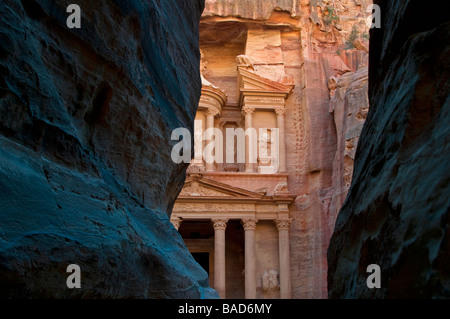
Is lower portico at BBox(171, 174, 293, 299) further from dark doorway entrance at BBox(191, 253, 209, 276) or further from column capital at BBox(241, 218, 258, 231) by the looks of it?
dark doorway entrance at BBox(191, 253, 209, 276)

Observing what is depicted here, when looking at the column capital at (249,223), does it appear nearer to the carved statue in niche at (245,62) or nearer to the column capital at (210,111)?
the column capital at (210,111)

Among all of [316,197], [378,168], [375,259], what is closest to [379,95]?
[378,168]

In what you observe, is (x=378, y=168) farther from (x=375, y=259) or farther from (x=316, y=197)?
(x=316, y=197)

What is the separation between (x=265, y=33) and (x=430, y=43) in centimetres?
2433

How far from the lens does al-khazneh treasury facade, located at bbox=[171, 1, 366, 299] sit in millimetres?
20766

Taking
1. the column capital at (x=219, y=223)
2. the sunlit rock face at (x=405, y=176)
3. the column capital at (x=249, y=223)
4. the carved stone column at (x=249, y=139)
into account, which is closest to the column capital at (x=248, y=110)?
the carved stone column at (x=249, y=139)

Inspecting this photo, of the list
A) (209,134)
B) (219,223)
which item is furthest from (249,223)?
(209,134)

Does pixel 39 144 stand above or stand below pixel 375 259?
above

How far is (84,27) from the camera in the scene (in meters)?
3.52

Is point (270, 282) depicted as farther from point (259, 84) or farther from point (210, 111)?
point (259, 84)

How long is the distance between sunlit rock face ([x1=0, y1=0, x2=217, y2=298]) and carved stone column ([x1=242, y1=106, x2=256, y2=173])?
17847mm

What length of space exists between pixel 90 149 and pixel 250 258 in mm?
17571

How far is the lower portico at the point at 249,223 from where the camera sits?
67.2ft

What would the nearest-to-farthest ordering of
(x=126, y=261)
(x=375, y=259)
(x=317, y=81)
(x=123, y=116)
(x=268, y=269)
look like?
(x=375, y=259) < (x=126, y=261) < (x=123, y=116) < (x=268, y=269) < (x=317, y=81)
